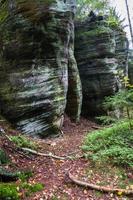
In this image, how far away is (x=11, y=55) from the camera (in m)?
12.0

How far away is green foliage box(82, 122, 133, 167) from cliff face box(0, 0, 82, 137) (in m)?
2.73

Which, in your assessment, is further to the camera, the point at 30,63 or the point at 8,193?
the point at 30,63

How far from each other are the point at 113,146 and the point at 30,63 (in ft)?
17.4

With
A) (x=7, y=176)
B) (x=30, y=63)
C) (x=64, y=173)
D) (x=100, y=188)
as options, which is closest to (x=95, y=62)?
(x=30, y=63)

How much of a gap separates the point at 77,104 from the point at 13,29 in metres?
6.94

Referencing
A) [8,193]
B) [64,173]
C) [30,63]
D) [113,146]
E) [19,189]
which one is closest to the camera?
[8,193]

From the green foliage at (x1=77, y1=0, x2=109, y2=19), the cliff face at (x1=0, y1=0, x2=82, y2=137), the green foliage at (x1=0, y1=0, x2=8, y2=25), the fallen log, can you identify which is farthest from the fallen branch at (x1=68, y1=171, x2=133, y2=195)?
the green foliage at (x1=77, y1=0, x2=109, y2=19)

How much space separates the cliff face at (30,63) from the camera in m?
11.8

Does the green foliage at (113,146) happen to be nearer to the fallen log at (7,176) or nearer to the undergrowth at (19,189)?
the undergrowth at (19,189)

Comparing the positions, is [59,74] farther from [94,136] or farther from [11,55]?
[94,136]

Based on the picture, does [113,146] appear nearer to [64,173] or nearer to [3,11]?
[64,173]

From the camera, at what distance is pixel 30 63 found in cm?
1219

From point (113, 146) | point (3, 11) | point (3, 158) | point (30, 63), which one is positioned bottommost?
point (113, 146)

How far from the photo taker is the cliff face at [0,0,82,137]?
11.8 metres
